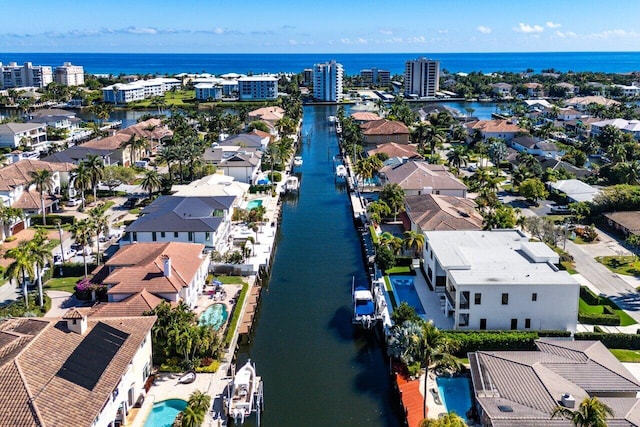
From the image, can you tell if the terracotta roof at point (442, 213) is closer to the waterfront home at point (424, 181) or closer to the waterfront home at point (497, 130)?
the waterfront home at point (424, 181)

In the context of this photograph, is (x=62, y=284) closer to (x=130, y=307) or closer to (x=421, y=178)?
(x=130, y=307)

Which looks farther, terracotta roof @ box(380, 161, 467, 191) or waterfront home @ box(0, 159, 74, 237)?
terracotta roof @ box(380, 161, 467, 191)

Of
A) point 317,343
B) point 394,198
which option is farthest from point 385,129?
point 317,343

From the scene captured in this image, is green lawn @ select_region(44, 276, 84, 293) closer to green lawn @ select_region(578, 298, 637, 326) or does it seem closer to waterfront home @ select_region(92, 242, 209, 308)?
waterfront home @ select_region(92, 242, 209, 308)

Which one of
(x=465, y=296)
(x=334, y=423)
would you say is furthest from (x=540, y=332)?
(x=334, y=423)

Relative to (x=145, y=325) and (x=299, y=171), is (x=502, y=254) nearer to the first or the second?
(x=145, y=325)

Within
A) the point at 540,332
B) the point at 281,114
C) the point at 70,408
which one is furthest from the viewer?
the point at 281,114

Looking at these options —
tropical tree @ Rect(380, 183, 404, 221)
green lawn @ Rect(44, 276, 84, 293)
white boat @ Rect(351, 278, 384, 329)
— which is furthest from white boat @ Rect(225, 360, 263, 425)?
tropical tree @ Rect(380, 183, 404, 221)
